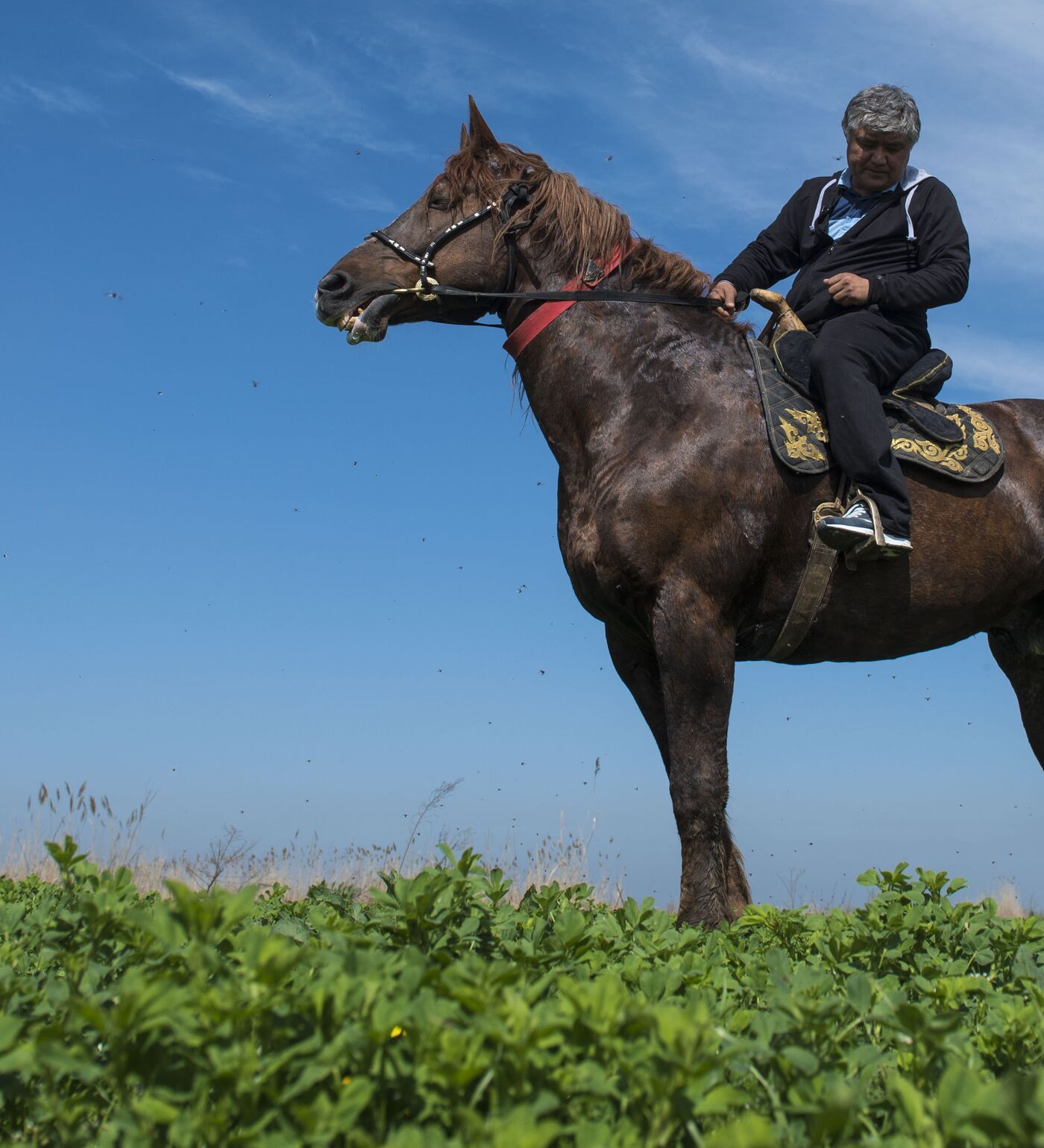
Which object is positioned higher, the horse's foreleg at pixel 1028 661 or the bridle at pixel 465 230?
the bridle at pixel 465 230

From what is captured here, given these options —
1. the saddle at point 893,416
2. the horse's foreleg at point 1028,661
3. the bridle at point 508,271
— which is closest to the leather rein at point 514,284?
the bridle at point 508,271

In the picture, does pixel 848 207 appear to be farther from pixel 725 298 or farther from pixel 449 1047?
pixel 449 1047

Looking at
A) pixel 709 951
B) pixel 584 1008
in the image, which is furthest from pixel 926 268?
pixel 584 1008

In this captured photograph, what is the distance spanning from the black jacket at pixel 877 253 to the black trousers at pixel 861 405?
25cm

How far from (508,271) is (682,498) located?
1704 millimetres

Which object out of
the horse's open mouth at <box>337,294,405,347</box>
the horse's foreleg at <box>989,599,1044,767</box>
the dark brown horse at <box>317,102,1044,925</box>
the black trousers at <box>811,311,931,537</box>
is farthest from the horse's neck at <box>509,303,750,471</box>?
the horse's foreleg at <box>989,599,1044,767</box>

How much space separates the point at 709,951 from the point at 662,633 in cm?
171

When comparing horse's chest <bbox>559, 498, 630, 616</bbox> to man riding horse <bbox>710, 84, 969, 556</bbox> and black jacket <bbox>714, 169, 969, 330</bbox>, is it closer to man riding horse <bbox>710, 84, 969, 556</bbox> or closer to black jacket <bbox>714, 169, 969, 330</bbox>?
man riding horse <bbox>710, 84, 969, 556</bbox>

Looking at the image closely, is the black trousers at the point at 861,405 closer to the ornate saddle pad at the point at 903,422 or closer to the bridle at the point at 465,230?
the ornate saddle pad at the point at 903,422

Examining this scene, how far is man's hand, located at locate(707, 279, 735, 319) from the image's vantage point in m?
6.16

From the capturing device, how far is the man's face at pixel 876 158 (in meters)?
6.07

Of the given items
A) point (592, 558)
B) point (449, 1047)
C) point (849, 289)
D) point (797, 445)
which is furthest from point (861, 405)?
point (449, 1047)

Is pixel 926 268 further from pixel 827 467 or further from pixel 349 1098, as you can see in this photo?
pixel 349 1098

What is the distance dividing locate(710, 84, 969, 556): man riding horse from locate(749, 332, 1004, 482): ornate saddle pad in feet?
0.30
